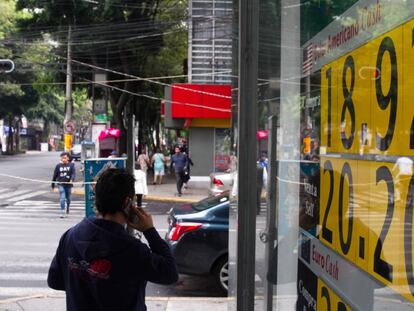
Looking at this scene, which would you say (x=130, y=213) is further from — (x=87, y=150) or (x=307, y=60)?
(x=87, y=150)

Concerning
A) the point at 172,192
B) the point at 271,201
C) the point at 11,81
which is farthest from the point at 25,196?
the point at 11,81

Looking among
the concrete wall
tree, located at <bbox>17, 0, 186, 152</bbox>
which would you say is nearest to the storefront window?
the concrete wall

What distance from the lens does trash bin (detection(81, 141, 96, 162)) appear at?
25.3m

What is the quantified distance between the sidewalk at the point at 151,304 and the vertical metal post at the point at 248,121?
356 centimetres

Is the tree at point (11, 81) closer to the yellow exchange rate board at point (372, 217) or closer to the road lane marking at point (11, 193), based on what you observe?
the road lane marking at point (11, 193)

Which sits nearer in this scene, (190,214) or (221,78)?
(190,214)

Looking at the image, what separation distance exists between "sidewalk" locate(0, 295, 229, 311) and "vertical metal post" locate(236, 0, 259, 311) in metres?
3.56

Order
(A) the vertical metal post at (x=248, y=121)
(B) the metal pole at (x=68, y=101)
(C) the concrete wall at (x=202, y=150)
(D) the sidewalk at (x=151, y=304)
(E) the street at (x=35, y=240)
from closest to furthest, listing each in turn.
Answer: (A) the vertical metal post at (x=248, y=121)
(D) the sidewalk at (x=151, y=304)
(E) the street at (x=35, y=240)
(C) the concrete wall at (x=202, y=150)
(B) the metal pole at (x=68, y=101)

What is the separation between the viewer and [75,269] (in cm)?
238

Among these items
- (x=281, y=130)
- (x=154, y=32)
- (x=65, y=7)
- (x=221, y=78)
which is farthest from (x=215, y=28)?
(x=281, y=130)

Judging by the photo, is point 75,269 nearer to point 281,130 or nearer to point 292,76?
point 281,130

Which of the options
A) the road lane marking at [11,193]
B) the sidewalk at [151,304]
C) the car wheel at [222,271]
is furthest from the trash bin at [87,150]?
the sidewalk at [151,304]

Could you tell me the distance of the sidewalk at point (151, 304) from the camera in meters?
5.80

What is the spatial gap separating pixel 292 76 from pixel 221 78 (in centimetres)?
2102
